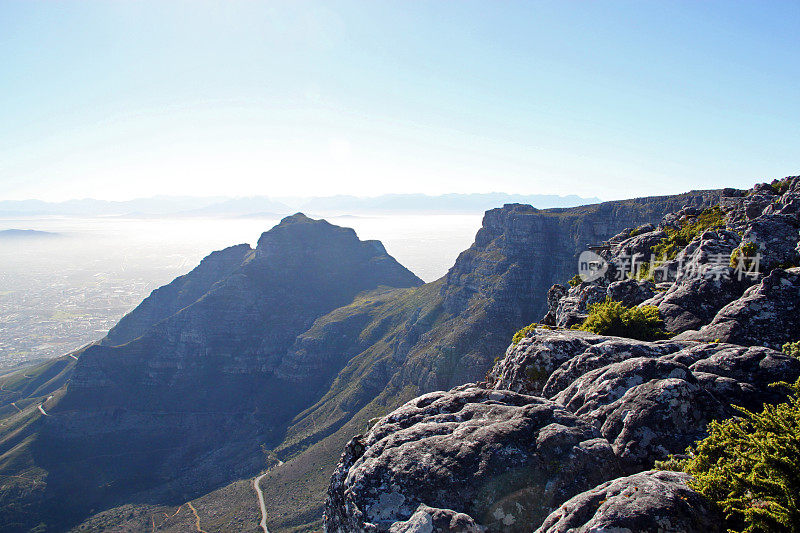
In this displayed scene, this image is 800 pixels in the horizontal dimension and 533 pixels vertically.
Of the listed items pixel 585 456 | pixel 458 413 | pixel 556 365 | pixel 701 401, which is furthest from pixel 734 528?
pixel 556 365

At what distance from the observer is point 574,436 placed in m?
12.3

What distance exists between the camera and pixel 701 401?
44.3ft

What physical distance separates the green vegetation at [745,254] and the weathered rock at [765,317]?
506cm

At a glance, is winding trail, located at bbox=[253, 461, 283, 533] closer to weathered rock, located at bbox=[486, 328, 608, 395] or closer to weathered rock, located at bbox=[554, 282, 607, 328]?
weathered rock, located at bbox=[554, 282, 607, 328]

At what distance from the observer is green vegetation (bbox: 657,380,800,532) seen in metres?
8.10

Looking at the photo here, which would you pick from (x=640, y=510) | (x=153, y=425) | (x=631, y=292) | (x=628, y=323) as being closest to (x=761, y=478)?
(x=640, y=510)

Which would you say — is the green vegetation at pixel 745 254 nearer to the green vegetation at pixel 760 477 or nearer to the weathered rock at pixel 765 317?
the weathered rock at pixel 765 317

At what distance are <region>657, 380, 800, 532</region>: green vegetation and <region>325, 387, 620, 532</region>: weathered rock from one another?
9.79ft

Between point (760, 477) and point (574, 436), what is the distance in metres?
4.50

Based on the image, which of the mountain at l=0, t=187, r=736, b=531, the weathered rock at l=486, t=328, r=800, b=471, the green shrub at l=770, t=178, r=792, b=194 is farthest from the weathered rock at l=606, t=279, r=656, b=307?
the mountain at l=0, t=187, r=736, b=531

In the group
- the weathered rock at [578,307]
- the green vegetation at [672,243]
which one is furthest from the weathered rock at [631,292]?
the green vegetation at [672,243]

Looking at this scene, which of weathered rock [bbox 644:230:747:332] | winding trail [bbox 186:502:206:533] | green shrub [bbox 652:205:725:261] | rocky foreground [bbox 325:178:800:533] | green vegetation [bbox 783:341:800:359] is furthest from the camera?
winding trail [bbox 186:502:206:533]

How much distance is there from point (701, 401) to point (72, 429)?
8355 inches

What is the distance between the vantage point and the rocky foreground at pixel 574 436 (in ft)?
33.3
